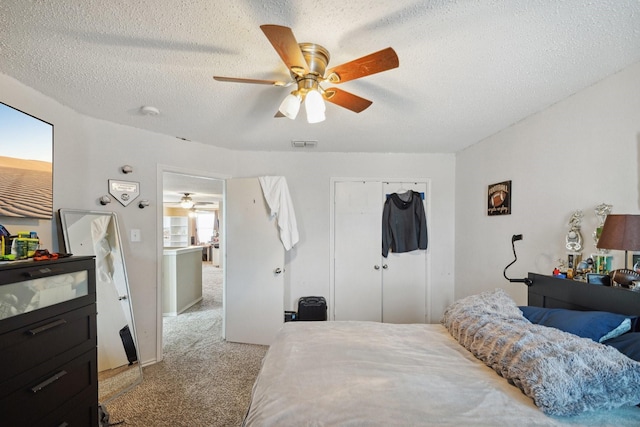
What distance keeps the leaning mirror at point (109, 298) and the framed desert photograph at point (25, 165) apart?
1.00 ft

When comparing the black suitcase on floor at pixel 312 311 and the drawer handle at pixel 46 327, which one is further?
the black suitcase on floor at pixel 312 311

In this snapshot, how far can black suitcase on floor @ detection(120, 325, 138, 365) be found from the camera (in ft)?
8.29

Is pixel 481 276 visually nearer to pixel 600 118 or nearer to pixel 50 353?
pixel 600 118

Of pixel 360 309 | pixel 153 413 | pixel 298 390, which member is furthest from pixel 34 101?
pixel 360 309

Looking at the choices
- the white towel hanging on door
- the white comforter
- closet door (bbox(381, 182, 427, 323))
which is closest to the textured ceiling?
the white towel hanging on door

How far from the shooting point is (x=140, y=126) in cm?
271

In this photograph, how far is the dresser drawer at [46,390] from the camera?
4.16 feet

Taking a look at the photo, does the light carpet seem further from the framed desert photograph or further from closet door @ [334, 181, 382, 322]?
the framed desert photograph

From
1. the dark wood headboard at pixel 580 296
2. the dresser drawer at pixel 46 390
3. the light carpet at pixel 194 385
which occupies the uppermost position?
the dark wood headboard at pixel 580 296

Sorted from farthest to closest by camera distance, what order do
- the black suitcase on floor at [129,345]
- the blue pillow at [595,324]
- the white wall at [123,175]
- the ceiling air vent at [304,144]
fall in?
the ceiling air vent at [304,144] → the black suitcase on floor at [129,345] → the white wall at [123,175] → the blue pillow at [595,324]

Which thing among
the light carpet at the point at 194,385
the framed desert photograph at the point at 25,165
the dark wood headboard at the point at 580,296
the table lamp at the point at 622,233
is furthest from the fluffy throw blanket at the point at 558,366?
the framed desert photograph at the point at 25,165

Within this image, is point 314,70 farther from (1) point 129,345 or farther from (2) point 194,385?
(1) point 129,345

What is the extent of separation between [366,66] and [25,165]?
217 cm

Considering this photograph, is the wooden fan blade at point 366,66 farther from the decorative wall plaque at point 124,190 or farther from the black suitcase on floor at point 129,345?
the black suitcase on floor at point 129,345
